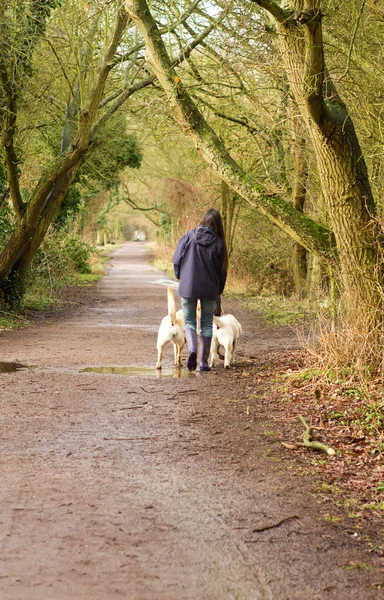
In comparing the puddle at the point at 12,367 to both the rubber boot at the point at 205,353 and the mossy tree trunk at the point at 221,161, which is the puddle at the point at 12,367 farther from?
the mossy tree trunk at the point at 221,161

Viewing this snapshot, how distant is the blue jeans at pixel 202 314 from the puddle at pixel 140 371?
23.8 inches

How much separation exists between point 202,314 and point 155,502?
5657 millimetres

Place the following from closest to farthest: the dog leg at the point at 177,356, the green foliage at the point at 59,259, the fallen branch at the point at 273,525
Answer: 1. the fallen branch at the point at 273,525
2. the dog leg at the point at 177,356
3. the green foliage at the point at 59,259

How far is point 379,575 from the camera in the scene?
13.4ft

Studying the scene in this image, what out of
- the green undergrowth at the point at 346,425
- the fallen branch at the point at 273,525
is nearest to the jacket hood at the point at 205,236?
the green undergrowth at the point at 346,425

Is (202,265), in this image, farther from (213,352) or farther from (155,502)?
(155,502)

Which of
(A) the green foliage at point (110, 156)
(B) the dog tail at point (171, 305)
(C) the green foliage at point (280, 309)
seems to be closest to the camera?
(B) the dog tail at point (171, 305)

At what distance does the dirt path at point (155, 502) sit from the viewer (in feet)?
13.0

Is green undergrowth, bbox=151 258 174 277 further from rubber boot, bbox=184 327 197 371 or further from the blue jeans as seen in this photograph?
rubber boot, bbox=184 327 197 371

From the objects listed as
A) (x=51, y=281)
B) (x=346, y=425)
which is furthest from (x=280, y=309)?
(x=346, y=425)

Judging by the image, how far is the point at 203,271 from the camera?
10445 millimetres

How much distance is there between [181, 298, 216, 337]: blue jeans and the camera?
35.0 feet

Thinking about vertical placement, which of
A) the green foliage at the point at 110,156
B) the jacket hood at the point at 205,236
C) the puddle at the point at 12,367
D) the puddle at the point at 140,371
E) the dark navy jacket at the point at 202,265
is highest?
the green foliage at the point at 110,156

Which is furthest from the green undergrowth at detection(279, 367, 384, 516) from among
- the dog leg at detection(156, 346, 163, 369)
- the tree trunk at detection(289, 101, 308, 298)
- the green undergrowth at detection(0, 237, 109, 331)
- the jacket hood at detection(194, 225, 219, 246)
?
the green undergrowth at detection(0, 237, 109, 331)
